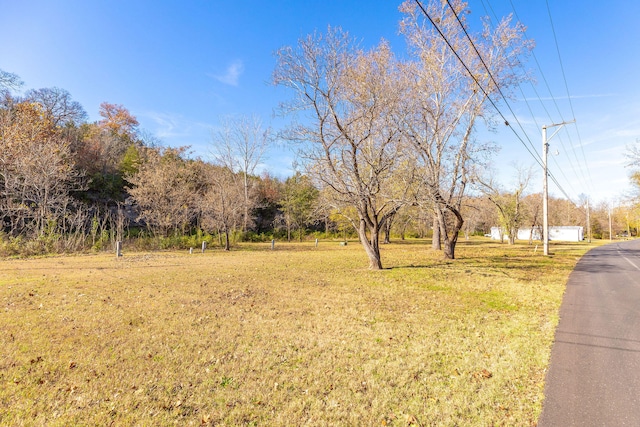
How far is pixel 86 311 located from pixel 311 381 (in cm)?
548

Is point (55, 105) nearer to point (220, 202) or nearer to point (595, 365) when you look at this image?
point (220, 202)

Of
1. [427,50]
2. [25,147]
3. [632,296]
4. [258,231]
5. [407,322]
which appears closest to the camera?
[407,322]

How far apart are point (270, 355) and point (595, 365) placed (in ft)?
14.4

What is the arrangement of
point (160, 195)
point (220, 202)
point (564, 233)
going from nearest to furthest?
point (160, 195) → point (220, 202) → point (564, 233)

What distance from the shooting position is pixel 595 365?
4.07 metres

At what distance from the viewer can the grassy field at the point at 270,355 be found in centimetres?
312

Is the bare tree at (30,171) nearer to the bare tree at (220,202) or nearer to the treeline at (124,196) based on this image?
the treeline at (124,196)

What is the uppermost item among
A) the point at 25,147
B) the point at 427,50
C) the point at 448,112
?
the point at 427,50

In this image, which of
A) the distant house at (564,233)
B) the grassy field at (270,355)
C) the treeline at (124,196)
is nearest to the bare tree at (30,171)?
the treeline at (124,196)

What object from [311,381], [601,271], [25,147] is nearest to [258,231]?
[25,147]

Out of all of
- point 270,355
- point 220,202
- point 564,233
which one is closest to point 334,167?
point 270,355

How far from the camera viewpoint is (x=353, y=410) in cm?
314

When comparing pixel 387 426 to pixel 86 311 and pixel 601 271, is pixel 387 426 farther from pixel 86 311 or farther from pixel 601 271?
pixel 601 271

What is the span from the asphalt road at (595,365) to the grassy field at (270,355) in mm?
202
